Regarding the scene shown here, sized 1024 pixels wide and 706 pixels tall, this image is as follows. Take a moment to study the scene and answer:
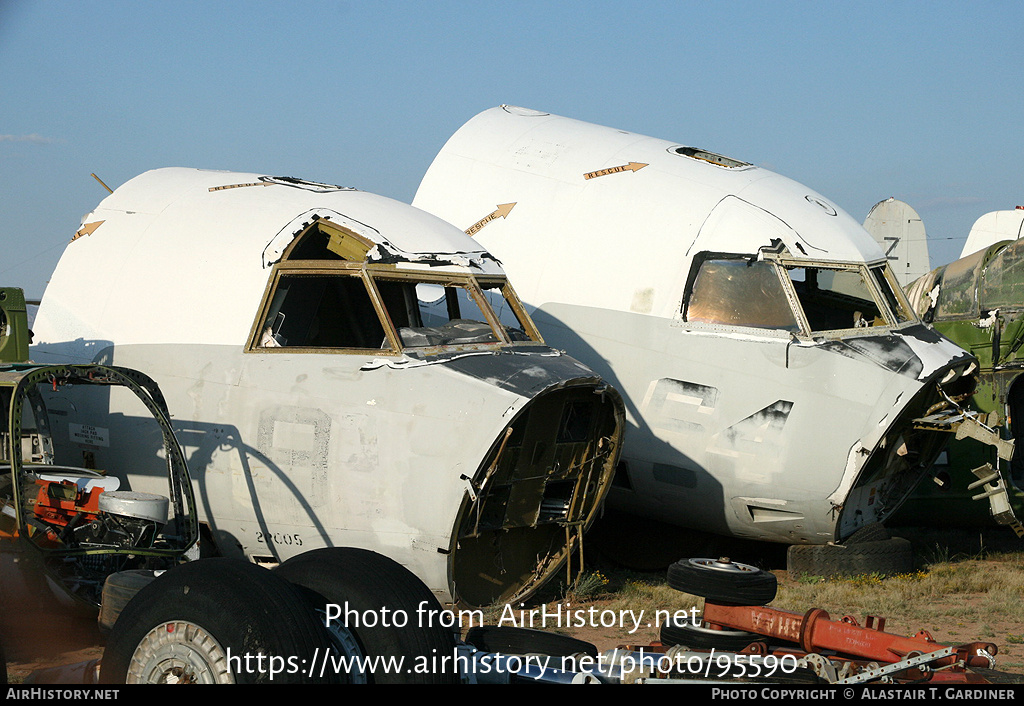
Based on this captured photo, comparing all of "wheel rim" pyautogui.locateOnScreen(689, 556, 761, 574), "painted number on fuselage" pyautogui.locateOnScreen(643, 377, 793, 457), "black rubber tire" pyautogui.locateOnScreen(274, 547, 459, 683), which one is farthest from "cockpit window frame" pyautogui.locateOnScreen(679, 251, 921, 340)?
"black rubber tire" pyautogui.locateOnScreen(274, 547, 459, 683)

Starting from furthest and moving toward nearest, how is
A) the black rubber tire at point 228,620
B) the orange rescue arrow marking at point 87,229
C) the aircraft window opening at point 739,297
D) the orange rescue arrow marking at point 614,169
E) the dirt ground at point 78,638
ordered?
the orange rescue arrow marking at point 614,169 → the aircraft window opening at point 739,297 → the orange rescue arrow marking at point 87,229 → the dirt ground at point 78,638 → the black rubber tire at point 228,620

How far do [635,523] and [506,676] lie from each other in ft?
22.2

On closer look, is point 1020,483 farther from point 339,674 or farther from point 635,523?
point 339,674

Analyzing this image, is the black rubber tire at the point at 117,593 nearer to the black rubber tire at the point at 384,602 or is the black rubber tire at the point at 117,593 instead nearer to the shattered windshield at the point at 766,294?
the black rubber tire at the point at 384,602

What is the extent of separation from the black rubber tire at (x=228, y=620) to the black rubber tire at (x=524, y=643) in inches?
64.0

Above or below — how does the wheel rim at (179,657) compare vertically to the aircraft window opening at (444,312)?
below

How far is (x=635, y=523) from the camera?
12797 mm

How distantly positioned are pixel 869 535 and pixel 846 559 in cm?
50

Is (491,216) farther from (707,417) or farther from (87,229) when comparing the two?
(87,229)

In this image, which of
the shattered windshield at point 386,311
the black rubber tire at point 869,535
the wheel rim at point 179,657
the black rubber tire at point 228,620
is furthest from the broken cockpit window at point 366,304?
the black rubber tire at point 869,535

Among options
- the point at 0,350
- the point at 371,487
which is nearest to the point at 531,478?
the point at 371,487

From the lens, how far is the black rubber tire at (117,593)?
7184mm

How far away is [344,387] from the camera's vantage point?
346 inches

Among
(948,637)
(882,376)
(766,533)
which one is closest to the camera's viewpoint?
(948,637)
